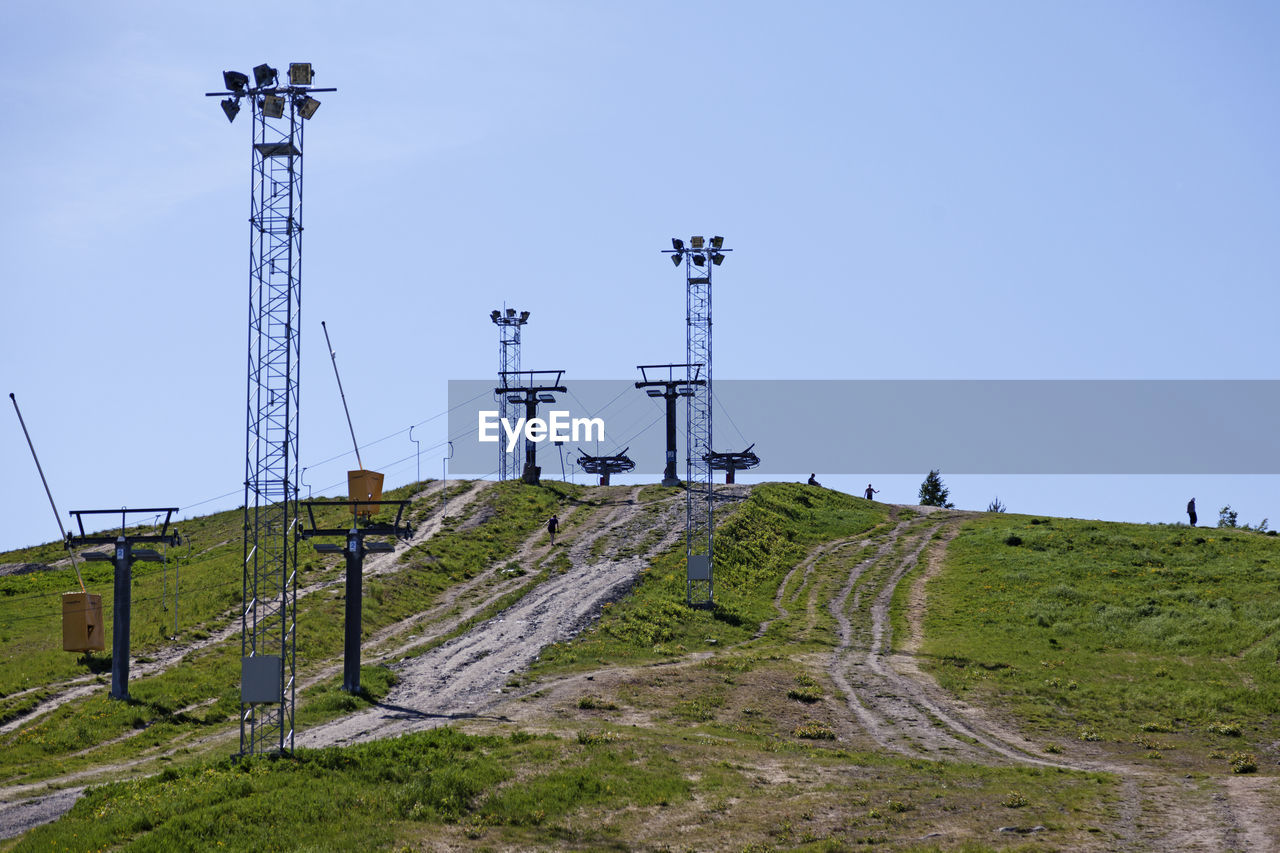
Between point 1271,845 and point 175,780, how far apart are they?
25279 millimetres

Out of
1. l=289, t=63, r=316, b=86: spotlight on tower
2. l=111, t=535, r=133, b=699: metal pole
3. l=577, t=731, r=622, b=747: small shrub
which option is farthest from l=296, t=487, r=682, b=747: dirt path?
l=289, t=63, r=316, b=86: spotlight on tower

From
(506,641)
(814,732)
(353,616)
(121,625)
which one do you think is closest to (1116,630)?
(814,732)

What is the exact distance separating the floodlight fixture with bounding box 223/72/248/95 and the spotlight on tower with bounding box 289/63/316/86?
1.47 meters

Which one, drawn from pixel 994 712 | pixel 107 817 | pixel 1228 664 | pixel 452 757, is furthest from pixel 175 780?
pixel 1228 664

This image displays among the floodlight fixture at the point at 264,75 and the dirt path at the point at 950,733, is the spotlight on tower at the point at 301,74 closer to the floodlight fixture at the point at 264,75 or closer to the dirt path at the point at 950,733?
the floodlight fixture at the point at 264,75

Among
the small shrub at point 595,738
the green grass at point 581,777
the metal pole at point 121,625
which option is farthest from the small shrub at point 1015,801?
the metal pole at point 121,625

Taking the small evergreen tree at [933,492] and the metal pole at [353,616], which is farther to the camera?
the small evergreen tree at [933,492]

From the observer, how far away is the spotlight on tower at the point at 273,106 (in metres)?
32.0

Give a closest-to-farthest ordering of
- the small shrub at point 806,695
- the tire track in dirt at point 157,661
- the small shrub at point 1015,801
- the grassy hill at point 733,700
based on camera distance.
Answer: the grassy hill at point 733,700 < the small shrub at point 1015,801 < the tire track in dirt at point 157,661 < the small shrub at point 806,695

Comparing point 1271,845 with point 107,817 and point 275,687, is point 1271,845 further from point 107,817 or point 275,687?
point 107,817

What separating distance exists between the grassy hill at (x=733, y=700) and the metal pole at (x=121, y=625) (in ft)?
2.41

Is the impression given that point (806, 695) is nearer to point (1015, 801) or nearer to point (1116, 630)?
point (1015, 801)

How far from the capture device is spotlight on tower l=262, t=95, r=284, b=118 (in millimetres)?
31969

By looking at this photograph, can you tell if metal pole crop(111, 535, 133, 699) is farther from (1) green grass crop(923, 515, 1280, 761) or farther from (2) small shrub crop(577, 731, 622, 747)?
(1) green grass crop(923, 515, 1280, 761)
